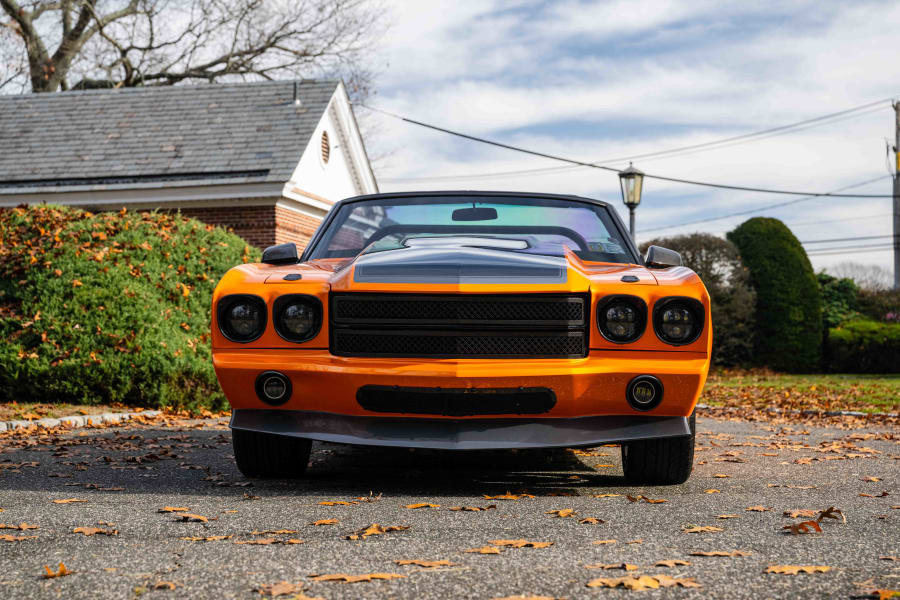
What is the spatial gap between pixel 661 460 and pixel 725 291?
772 inches

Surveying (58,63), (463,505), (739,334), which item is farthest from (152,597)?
(58,63)

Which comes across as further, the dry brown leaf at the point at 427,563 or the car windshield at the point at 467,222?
the car windshield at the point at 467,222

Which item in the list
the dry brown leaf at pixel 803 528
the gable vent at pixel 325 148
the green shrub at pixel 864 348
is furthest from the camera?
the green shrub at pixel 864 348

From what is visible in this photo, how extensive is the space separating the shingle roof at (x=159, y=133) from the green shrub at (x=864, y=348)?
13.8 metres

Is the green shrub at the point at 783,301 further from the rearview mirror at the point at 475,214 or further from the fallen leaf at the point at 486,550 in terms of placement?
the fallen leaf at the point at 486,550

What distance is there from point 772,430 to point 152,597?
765 centimetres

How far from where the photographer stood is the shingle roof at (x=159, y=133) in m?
18.9

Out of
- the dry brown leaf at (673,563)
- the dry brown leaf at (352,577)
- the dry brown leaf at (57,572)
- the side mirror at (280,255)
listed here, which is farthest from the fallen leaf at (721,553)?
the side mirror at (280,255)

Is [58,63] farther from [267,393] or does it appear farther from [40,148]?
[267,393]

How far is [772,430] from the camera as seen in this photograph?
9180 mm

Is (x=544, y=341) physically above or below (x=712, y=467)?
above

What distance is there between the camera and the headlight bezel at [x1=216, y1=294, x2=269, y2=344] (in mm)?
4480

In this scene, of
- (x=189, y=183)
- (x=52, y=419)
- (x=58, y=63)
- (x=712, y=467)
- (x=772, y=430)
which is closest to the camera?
(x=712, y=467)

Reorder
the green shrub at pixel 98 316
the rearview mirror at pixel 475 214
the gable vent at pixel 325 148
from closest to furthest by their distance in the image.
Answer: the rearview mirror at pixel 475 214
the green shrub at pixel 98 316
the gable vent at pixel 325 148
